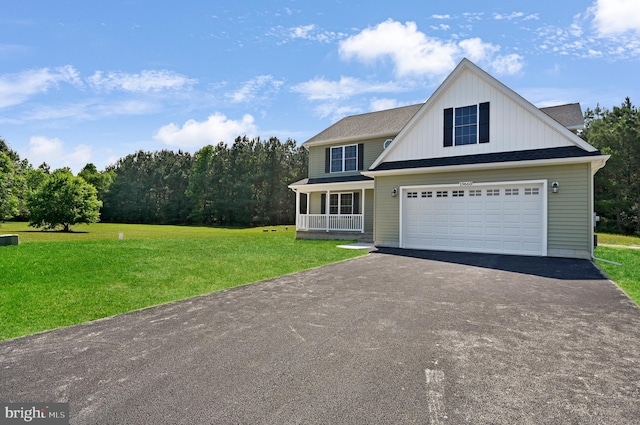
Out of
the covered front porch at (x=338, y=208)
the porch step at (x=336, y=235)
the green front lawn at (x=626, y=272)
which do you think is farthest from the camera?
the covered front porch at (x=338, y=208)

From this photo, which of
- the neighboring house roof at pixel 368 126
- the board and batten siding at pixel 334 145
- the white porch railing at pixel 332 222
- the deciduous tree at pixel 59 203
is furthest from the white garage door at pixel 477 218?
the deciduous tree at pixel 59 203

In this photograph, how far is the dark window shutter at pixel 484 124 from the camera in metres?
12.9

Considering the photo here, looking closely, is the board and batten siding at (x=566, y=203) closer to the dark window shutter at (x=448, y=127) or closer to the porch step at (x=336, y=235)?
the dark window shutter at (x=448, y=127)

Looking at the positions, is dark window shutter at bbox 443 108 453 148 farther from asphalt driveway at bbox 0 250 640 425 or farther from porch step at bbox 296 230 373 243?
asphalt driveway at bbox 0 250 640 425

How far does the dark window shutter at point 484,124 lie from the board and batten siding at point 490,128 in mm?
119

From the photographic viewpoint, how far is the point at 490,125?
12867 millimetres

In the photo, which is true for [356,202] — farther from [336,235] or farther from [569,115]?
[569,115]

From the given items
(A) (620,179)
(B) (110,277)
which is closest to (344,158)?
(B) (110,277)

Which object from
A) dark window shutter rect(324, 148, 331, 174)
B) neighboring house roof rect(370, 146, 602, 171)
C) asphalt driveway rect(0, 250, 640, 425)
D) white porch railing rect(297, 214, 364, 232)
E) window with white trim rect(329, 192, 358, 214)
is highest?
dark window shutter rect(324, 148, 331, 174)

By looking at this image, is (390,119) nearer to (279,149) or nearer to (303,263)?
(303,263)

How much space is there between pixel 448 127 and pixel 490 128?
4.97 ft

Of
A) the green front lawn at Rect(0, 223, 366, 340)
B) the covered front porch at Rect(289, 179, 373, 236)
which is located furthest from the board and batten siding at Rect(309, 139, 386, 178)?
the green front lawn at Rect(0, 223, 366, 340)

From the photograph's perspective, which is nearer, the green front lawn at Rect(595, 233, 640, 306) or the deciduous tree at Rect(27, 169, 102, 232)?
the green front lawn at Rect(595, 233, 640, 306)

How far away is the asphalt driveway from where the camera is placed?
8.69 feet
